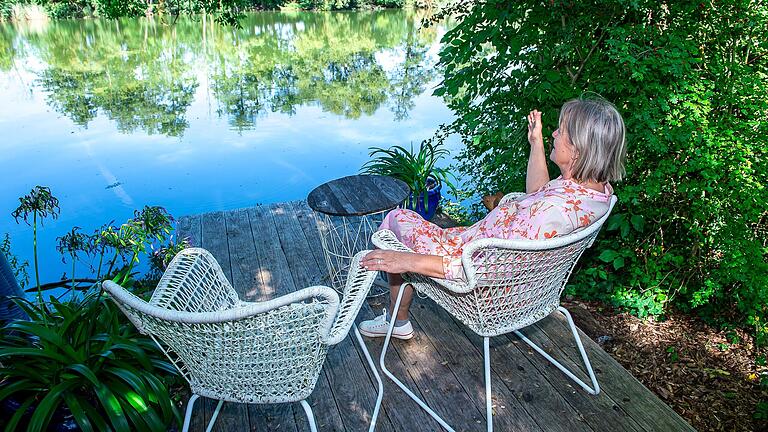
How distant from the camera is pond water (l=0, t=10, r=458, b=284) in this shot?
18.0 ft

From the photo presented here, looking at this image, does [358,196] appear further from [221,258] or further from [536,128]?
[221,258]

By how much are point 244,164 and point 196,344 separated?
17.1 ft

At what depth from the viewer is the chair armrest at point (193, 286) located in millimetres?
1654

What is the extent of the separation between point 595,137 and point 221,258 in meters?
2.49

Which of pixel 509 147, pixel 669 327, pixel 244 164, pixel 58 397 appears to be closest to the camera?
pixel 58 397

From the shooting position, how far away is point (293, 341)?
4.59 ft

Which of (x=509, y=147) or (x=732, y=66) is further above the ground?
(x=732, y=66)

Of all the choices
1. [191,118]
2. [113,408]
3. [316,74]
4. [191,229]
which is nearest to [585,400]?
[113,408]

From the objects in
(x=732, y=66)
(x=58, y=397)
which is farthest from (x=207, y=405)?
(x=732, y=66)

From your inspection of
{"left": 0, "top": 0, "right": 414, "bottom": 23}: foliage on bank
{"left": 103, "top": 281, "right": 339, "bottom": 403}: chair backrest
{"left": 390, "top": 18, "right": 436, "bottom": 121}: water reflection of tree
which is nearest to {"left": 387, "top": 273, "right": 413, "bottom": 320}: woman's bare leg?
{"left": 103, "top": 281, "right": 339, "bottom": 403}: chair backrest

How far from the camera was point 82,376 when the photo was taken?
1762mm

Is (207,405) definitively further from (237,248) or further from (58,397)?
(237,248)

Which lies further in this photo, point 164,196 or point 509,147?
point 164,196

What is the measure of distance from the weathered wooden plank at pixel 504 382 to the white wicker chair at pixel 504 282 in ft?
0.59
